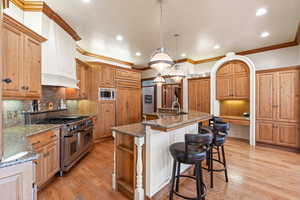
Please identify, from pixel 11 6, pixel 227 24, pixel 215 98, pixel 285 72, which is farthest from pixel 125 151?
pixel 285 72

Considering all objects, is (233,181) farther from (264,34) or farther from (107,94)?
(107,94)

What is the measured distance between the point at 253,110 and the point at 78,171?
197 inches

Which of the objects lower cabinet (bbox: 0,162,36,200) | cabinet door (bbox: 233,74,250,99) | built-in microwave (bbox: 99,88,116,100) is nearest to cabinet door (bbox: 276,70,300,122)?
cabinet door (bbox: 233,74,250,99)

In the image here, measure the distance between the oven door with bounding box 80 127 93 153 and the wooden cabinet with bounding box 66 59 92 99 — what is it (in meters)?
1.03

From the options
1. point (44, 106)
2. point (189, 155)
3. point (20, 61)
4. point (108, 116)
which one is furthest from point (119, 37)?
point (189, 155)

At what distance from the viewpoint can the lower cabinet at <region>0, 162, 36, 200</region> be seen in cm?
97

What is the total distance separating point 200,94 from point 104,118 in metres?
3.75

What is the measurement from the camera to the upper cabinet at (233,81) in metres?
4.39

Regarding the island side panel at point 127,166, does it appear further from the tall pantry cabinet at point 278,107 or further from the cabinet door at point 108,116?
the tall pantry cabinet at point 278,107

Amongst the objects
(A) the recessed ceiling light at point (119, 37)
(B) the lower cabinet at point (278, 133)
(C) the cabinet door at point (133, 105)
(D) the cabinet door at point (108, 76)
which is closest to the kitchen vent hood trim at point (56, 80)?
(D) the cabinet door at point (108, 76)

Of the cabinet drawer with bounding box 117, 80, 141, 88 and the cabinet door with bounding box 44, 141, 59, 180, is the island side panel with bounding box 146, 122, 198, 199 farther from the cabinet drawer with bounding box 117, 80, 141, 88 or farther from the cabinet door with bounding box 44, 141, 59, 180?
the cabinet drawer with bounding box 117, 80, 141, 88

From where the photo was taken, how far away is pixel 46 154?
210 cm

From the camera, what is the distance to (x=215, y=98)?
4.98 m

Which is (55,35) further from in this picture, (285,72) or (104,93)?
(285,72)
